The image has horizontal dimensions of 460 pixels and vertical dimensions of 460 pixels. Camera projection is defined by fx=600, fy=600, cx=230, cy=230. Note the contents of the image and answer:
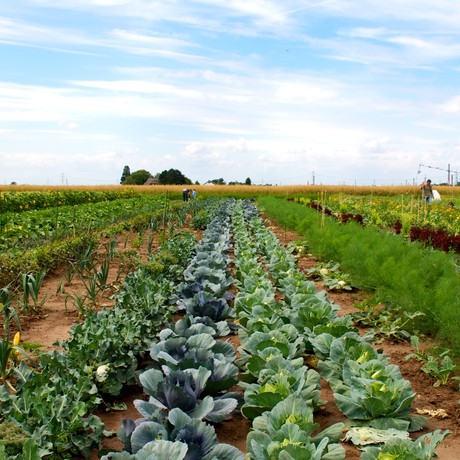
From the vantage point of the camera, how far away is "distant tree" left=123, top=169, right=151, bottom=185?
8075 cm

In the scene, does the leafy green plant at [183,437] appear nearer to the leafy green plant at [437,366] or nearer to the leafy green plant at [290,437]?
the leafy green plant at [290,437]

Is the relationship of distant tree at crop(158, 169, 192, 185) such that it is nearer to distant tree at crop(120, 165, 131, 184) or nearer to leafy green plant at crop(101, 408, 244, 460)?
distant tree at crop(120, 165, 131, 184)

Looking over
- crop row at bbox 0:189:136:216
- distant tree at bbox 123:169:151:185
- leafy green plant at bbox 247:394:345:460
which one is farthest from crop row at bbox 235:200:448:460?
distant tree at bbox 123:169:151:185

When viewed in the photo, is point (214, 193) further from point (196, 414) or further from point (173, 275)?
point (196, 414)

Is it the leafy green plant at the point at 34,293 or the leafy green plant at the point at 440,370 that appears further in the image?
the leafy green plant at the point at 34,293

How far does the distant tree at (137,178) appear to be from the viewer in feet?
265

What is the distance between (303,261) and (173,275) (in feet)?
12.9

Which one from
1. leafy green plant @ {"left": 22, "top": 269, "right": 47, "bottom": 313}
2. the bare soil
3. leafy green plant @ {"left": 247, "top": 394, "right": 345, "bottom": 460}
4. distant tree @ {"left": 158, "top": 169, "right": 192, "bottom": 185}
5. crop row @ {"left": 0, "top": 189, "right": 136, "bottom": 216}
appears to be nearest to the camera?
leafy green plant @ {"left": 247, "top": 394, "right": 345, "bottom": 460}

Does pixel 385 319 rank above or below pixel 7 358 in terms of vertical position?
below

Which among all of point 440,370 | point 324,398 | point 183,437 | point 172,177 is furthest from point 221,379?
point 172,177

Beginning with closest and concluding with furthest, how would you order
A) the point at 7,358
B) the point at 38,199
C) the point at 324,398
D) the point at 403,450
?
1. the point at 403,450
2. the point at 7,358
3. the point at 324,398
4. the point at 38,199

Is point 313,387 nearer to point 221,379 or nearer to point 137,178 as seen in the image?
point 221,379

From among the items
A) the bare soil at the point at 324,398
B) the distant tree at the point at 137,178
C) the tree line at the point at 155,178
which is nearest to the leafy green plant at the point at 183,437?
the bare soil at the point at 324,398

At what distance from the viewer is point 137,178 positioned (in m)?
80.8
